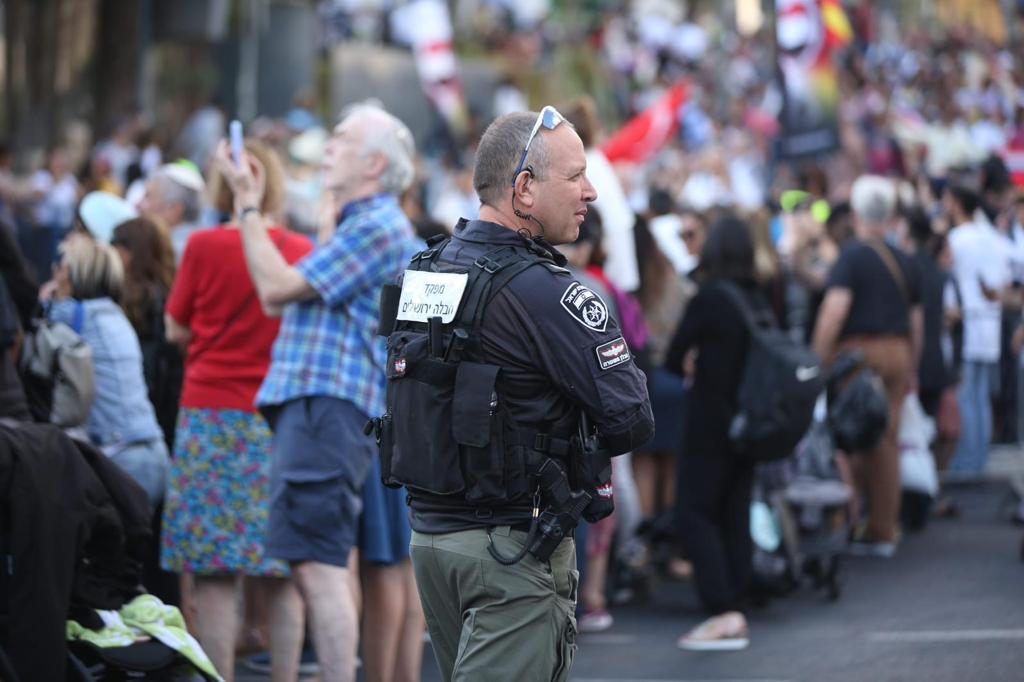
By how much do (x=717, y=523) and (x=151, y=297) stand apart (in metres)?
2.82

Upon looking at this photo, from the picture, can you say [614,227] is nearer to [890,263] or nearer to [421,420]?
[890,263]

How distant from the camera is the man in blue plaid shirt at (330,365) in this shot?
576 centimetres

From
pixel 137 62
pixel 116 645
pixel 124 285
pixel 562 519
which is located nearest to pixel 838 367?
pixel 124 285

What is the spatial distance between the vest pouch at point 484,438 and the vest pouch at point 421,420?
4 centimetres

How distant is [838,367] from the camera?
962cm

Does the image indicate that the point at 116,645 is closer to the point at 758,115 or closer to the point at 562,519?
the point at 562,519

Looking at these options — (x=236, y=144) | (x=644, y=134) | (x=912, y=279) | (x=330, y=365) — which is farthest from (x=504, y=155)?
(x=644, y=134)

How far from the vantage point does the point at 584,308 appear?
13.3 feet

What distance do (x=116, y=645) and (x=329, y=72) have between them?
2061 centimetres

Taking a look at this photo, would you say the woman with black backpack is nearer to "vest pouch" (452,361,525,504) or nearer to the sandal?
the sandal

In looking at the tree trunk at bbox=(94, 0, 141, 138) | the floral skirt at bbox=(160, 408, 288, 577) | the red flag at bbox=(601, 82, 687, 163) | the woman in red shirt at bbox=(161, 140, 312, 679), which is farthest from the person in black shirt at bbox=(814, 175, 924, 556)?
the tree trunk at bbox=(94, 0, 141, 138)

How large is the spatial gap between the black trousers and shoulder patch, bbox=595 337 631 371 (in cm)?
396

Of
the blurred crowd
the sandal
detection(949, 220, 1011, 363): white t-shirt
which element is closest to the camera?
the blurred crowd

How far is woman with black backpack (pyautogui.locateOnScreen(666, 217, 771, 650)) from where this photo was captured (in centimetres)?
793
